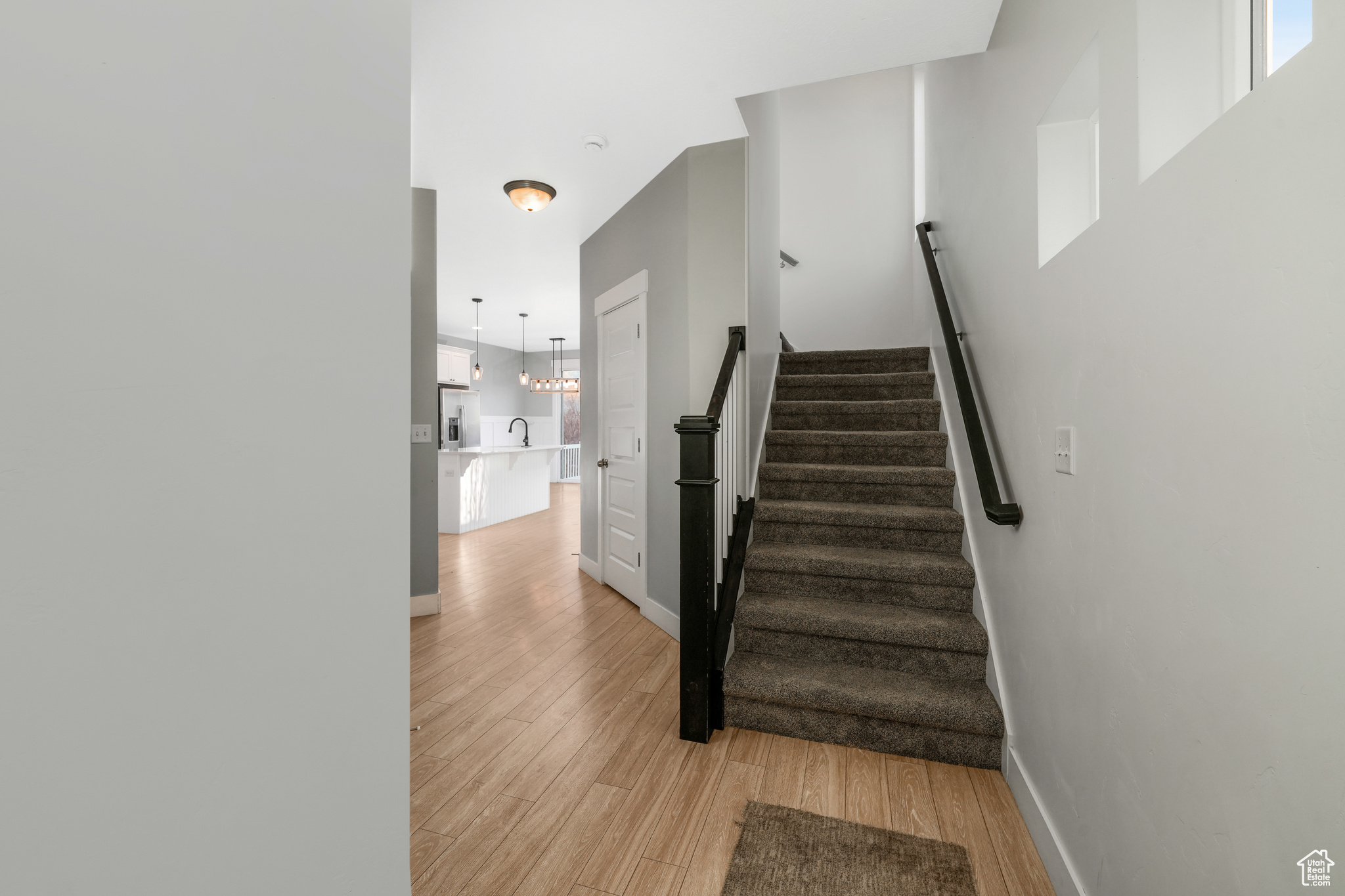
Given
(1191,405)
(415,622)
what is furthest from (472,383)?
A: (1191,405)

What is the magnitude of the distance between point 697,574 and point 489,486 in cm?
501

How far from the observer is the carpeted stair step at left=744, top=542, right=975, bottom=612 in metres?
2.33


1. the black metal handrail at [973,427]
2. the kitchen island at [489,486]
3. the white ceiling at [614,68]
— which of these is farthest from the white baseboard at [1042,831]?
the kitchen island at [489,486]

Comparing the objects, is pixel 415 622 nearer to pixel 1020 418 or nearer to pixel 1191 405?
pixel 1020 418

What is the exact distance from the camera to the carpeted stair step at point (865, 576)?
2.33m

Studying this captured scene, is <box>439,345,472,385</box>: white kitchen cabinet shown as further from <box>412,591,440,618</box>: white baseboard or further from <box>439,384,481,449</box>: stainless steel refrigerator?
<box>412,591,440,618</box>: white baseboard

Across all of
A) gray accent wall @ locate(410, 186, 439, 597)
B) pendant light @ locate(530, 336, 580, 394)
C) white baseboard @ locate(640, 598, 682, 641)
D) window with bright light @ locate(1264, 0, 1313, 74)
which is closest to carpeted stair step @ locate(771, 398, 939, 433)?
white baseboard @ locate(640, 598, 682, 641)

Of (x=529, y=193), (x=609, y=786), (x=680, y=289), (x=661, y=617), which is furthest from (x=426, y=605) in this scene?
(x=529, y=193)

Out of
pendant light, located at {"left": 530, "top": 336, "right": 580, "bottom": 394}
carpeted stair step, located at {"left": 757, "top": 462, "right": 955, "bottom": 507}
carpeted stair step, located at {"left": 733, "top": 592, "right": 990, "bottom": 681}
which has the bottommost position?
carpeted stair step, located at {"left": 733, "top": 592, "right": 990, "bottom": 681}

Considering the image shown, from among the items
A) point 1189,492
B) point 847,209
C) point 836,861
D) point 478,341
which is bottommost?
point 836,861

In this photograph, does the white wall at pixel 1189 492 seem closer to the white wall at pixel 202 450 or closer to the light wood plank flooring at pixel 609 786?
the light wood plank flooring at pixel 609 786

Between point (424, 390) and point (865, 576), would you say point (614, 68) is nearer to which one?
point (424, 390)

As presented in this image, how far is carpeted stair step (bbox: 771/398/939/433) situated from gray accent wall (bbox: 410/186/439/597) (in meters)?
2.06

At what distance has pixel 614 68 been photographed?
90.4 inches
